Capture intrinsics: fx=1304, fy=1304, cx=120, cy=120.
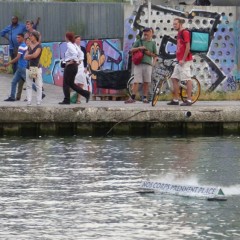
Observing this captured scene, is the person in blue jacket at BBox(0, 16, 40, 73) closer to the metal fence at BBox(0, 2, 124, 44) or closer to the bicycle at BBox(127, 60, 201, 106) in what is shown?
the metal fence at BBox(0, 2, 124, 44)

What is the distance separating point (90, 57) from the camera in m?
30.5

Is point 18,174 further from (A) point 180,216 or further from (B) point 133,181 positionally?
(A) point 180,216

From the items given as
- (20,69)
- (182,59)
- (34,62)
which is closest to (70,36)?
(34,62)

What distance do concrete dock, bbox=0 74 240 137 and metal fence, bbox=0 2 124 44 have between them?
829 cm

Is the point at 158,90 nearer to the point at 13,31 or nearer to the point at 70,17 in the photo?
the point at 13,31

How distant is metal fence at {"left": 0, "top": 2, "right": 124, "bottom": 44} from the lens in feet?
107

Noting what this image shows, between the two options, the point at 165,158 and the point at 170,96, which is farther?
the point at 170,96

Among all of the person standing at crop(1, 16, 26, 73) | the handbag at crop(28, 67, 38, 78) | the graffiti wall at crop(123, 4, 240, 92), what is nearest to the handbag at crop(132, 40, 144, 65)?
the handbag at crop(28, 67, 38, 78)

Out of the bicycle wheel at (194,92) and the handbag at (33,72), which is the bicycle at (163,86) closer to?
the bicycle wheel at (194,92)

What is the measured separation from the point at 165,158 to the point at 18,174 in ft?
9.79

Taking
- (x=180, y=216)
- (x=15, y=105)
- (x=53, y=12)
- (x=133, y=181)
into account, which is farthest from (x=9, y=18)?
(x=180, y=216)

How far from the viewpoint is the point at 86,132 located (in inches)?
948

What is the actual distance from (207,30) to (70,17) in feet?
16.3

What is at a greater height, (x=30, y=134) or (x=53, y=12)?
(x=53, y=12)
